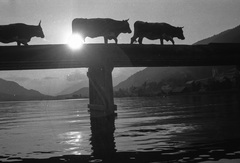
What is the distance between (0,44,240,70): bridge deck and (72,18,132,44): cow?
9.77ft

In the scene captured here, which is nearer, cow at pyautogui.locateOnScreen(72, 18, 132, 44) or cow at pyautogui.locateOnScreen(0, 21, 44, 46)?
cow at pyautogui.locateOnScreen(0, 21, 44, 46)

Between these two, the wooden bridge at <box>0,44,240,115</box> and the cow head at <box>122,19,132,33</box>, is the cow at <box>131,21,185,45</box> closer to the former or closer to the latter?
the cow head at <box>122,19,132,33</box>

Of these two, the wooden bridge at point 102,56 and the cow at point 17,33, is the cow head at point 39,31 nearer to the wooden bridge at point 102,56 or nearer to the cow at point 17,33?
the cow at point 17,33

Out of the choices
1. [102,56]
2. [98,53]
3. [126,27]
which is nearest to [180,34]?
[126,27]

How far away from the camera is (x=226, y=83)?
5330 inches

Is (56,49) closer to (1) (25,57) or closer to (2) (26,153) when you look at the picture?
(1) (25,57)

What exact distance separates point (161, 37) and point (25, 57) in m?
13.7

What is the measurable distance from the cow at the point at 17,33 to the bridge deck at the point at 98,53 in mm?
2199

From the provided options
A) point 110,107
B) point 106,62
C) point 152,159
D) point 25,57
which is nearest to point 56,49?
point 25,57

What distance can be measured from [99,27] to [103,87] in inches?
244

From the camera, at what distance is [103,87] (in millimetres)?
24375

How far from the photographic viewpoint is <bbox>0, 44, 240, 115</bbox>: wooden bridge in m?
20.8

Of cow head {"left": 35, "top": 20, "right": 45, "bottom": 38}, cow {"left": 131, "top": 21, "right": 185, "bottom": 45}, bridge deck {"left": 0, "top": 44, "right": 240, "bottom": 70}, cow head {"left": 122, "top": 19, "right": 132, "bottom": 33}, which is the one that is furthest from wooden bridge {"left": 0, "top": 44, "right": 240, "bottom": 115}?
cow head {"left": 122, "top": 19, "right": 132, "bottom": 33}

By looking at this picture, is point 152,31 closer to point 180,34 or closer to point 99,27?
point 99,27
